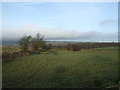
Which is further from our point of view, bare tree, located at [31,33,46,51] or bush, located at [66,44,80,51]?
bush, located at [66,44,80,51]

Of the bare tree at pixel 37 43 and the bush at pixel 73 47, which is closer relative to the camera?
the bare tree at pixel 37 43

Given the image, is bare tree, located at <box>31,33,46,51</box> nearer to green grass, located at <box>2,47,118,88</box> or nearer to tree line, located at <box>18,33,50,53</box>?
tree line, located at <box>18,33,50,53</box>

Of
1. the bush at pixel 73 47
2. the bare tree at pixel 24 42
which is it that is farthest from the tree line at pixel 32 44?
the bush at pixel 73 47

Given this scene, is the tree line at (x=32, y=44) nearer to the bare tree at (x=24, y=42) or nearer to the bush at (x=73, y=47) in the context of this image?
the bare tree at (x=24, y=42)

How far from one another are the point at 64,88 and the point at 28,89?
84 centimetres

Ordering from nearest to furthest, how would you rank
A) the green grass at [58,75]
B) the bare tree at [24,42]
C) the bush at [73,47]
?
1. the green grass at [58,75]
2. the bare tree at [24,42]
3. the bush at [73,47]

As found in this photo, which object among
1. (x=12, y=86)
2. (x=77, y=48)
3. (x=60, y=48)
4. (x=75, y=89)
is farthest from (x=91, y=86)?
(x=77, y=48)

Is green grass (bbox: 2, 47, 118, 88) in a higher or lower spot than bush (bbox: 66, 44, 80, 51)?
lower

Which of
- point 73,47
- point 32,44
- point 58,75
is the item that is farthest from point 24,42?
point 58,75

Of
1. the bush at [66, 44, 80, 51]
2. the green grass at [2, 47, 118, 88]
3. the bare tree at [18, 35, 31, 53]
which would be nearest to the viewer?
the green grass at [2, 47, 118, 88]

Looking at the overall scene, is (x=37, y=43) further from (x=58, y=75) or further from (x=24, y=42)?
(x=58, y=75)

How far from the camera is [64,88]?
3914 millimetres

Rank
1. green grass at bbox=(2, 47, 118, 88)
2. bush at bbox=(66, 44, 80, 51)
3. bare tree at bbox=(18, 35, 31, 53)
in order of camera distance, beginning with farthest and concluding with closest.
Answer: bush at bbox=(66, 44, 80, 51), bare tree at bbox=(18, 35, 31, 53), green grass at bbox=(2, 47, 118, 88)

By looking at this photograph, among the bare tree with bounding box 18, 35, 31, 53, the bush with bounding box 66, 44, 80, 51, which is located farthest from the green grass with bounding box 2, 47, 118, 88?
the bush with bounding box 66, 44, 80, 51
